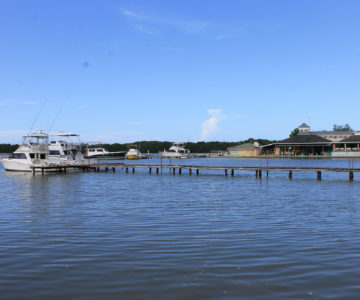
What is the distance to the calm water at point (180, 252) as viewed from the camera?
8.07 meters

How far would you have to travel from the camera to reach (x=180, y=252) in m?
10.9

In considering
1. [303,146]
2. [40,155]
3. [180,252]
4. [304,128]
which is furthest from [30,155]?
[304,128]

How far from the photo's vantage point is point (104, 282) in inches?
333

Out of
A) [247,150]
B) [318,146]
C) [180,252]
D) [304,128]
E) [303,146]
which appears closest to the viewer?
[180,252]

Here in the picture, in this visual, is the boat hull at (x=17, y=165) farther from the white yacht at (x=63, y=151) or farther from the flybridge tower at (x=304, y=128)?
the flybridge tower at (x=304, y=128)

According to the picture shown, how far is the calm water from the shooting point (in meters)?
8.07

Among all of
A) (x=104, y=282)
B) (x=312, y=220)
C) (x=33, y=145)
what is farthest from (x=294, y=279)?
(x=33, y=145)

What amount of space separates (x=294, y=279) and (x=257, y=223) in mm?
6717

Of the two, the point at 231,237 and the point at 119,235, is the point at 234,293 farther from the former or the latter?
the point at 119,235

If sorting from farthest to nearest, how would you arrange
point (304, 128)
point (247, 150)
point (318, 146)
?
1. point (304, 128)
2. point (247, 150)
3. point (318, 146)

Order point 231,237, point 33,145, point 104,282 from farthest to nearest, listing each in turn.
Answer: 1. point 33,145
2. point 231,237
3. point 104,282

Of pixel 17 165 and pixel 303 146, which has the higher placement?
pixel 303 146

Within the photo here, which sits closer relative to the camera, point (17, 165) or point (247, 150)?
point (17, 165)

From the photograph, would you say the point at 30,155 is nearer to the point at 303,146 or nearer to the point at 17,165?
the point at 17,165
